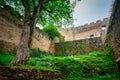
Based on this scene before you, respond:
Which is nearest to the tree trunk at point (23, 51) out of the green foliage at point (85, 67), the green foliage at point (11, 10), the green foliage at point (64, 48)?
the green foliage at point (85, 67)

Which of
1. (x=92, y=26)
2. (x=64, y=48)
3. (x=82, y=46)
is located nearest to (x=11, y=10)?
(x=64, y=48)

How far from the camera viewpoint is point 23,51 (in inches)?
357

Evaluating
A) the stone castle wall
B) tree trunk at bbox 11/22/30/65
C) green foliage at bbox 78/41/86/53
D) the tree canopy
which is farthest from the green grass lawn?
the stone castle wall

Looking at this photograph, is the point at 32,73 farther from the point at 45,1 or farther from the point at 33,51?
the point at 33,51

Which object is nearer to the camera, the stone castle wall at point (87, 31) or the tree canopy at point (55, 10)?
the tree canopy at point (55, 10)

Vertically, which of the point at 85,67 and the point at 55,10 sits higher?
the point at 55,10

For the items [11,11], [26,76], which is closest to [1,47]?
[11,11]

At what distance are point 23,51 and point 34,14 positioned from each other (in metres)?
2.50

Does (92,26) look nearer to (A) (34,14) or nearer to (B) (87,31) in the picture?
(B) (87,31)

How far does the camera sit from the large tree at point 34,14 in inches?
361

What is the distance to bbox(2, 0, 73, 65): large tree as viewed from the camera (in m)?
9.16

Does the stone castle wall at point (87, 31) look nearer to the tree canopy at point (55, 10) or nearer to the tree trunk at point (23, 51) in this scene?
the tree canopy at point (55, 10)

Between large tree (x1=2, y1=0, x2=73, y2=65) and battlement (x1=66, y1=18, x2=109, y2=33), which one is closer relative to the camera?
large tree (x1=2, y1=0, x2=73, y2=65)

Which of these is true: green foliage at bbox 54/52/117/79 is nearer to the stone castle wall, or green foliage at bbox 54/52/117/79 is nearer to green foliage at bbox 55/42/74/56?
green foliage at bbox 55/42/74/56
